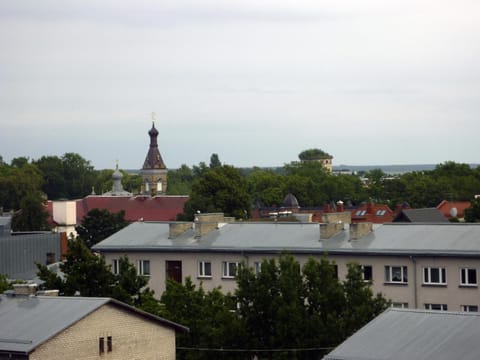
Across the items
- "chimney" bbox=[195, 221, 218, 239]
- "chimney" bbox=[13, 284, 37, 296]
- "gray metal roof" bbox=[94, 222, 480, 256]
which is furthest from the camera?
"chimney" bbox=[195, 221, 218, 239]

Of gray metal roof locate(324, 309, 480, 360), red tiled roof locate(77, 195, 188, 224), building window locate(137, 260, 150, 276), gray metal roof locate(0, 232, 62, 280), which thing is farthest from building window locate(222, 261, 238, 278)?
red tiled roof locate(77, 195, 188, 224)

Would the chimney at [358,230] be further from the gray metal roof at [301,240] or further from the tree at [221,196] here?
the tree at [221,196]

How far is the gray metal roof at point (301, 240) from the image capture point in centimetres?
6806

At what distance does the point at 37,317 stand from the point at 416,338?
14420 mm

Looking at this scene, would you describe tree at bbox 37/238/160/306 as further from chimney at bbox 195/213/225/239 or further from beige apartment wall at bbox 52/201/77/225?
beige apartment wall at bbox 52/201/77/225

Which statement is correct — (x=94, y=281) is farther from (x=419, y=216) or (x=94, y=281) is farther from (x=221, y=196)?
(x=221, y=196)

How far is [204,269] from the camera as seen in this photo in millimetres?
75562

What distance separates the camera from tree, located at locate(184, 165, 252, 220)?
13325cm

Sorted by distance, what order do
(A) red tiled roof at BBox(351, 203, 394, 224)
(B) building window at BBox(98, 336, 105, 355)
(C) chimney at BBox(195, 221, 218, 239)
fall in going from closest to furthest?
(B) building window at BBox(98, 336, 105, 355), (C) chimney at BBox(195, 221, 218, 239), (A) red tiled roof at BBox(351, 203, 394, 224)

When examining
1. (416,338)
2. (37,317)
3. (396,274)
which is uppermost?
(37,317)

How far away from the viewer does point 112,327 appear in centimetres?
4703

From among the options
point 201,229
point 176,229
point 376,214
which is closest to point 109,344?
point 201,229

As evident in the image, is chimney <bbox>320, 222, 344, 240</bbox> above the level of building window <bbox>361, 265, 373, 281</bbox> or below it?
above

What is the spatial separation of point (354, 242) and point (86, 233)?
62.4 meters
